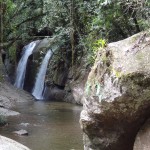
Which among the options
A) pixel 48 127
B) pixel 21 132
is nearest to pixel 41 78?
pixel 48 127

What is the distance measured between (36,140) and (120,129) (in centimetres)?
492

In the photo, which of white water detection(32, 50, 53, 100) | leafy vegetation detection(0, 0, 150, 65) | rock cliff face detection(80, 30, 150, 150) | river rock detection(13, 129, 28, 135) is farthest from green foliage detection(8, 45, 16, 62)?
rock cliff face detection(80, 30, 150, 150)

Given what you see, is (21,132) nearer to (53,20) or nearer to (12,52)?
(53,20)

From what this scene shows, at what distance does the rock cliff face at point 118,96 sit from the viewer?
5289 mm

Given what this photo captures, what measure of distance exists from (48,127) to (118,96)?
7.10 metres

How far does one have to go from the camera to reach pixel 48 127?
12.1m

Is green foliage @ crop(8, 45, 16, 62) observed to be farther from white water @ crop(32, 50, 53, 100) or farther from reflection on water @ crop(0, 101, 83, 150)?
reflection on water @ crop(0, 101, 83, 150)

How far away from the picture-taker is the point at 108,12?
1195cm

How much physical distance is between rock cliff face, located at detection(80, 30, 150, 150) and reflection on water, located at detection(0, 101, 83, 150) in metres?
3.59

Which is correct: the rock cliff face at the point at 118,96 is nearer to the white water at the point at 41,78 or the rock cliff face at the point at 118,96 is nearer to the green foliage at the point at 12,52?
the white water at the point at 41,78

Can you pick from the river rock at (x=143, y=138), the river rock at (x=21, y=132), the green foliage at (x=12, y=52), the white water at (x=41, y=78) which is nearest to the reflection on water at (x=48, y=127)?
the river rock at (x=21, y=132)

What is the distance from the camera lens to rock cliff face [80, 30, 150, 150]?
17.4 ft

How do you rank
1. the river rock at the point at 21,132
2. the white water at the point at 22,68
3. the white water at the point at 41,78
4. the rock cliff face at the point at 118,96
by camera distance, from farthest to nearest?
the white water at the point at 22,68 → the white water at the point at 41,78 → the river rock at the point at 21,132 → the rock cliff face at the point at 118,96

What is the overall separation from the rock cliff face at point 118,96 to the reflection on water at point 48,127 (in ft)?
11.8
